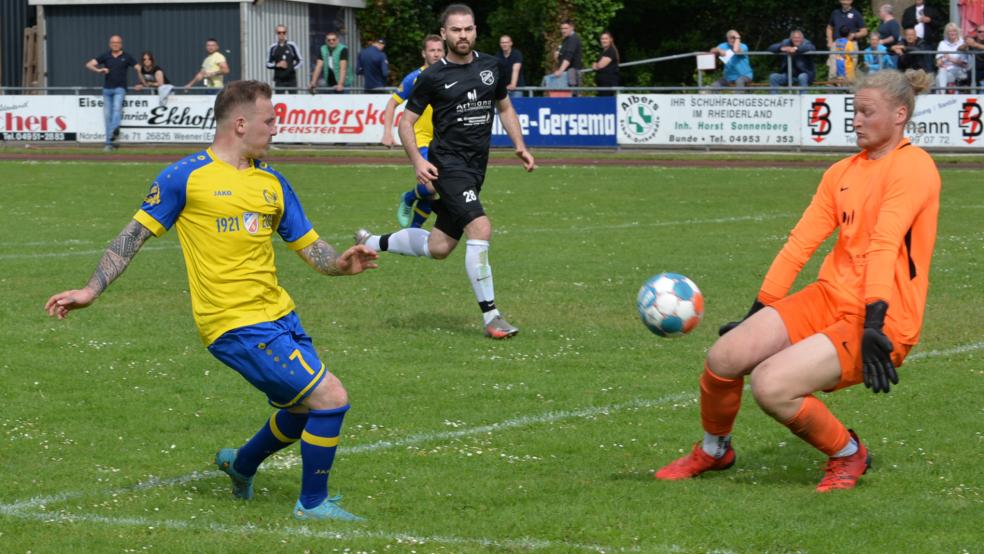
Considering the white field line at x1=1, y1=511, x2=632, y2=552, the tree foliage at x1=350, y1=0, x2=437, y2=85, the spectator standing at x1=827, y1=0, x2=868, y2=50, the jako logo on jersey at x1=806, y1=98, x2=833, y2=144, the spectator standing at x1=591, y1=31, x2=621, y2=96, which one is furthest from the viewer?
the tree foliage at x1=350, y1=0, x2=437, y2=85

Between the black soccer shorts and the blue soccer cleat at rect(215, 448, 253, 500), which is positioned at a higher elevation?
the black soccer shorts

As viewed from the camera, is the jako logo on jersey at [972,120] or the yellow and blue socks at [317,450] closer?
the yellow and blue socks at [317,450]

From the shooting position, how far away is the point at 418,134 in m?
12.5

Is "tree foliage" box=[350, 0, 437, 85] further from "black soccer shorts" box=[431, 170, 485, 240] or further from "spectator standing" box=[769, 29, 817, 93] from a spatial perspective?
"black soccer shorts" box=[431, 170, 485, 240]

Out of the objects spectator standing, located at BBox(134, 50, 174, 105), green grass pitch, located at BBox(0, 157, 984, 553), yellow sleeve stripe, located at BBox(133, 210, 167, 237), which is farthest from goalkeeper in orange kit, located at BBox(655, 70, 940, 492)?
spectator standing, located at BBox(134, 50, 174, 105)

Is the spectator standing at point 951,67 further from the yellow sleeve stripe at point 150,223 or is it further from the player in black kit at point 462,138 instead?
the yellow sleeve stripe at point 150,223

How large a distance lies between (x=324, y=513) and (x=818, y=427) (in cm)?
203

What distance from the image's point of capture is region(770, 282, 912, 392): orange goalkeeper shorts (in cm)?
611

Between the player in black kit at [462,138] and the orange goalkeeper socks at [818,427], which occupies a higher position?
the player in black kit at [462,138]

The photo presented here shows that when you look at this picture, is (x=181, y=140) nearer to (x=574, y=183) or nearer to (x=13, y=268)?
(x=574, y=183)

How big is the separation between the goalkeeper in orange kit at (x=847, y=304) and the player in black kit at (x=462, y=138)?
4.12 m

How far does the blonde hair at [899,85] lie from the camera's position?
6.23 meters

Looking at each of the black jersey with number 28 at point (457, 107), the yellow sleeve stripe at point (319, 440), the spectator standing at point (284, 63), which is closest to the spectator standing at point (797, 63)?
the spectator standing at point (284, 63)

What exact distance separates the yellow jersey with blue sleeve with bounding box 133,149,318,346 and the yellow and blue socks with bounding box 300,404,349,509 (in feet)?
1.49
